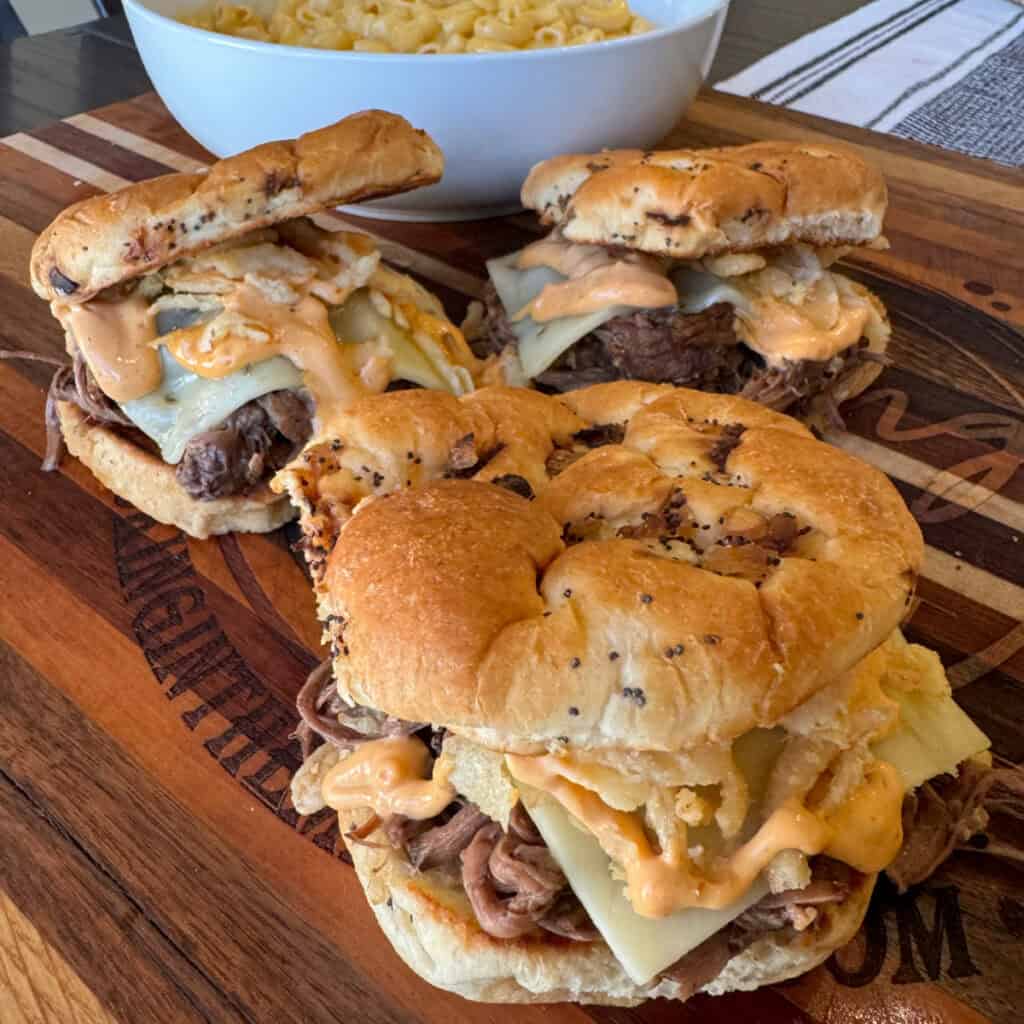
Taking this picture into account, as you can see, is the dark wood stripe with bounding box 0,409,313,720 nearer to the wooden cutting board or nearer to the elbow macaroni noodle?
the wooden cutting board

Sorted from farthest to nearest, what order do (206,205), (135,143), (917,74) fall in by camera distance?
(917,74)
(135,143)
(206,205)

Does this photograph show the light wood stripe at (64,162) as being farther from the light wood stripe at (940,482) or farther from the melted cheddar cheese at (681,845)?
the melted cheddar cheese at (681,845)

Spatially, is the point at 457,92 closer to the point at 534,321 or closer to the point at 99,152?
the point at 534,321

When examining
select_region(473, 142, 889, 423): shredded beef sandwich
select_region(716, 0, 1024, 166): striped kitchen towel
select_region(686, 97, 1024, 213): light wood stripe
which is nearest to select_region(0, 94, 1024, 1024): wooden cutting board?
select_region(473, 142, 889, 423): shredded beef sandwich

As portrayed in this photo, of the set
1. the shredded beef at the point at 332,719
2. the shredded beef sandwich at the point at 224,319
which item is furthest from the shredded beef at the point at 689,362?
the shredded beef at the point at 332,719

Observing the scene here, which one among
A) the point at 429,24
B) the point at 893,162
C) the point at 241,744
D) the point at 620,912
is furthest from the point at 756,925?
the point at 893,162

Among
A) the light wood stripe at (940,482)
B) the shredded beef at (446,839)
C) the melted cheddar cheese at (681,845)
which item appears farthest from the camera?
the light wood stripe at (940,482)
